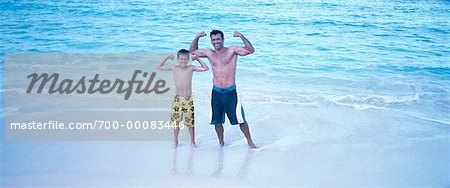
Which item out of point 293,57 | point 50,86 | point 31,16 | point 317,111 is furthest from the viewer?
point 31,16

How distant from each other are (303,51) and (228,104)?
711cm

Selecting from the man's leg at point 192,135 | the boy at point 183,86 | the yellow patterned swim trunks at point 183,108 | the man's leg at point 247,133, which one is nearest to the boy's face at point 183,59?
the boy at point 183,86

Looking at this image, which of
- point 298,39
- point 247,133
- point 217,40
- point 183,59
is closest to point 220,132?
point 247,133

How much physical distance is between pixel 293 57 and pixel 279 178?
6.77 m

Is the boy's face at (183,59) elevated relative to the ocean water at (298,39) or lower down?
Answer: elevated

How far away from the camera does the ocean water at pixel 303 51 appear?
570cm

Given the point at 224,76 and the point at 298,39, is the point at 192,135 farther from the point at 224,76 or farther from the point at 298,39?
the point at 298,39

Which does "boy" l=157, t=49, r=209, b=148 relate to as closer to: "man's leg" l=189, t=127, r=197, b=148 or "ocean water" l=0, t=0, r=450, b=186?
"man's leg" l=189, t=127, r=197, b=148

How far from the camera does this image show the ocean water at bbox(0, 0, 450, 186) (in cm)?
570

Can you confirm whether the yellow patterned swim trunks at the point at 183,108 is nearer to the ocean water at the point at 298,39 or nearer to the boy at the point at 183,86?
the boy at the point at 183,86

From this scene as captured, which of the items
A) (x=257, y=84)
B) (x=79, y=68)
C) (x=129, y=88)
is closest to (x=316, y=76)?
(x=257, y=84)

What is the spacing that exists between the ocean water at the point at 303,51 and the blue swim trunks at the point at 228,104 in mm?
508

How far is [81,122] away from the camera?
5.84m

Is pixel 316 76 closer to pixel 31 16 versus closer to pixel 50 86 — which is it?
pixel 50 86
